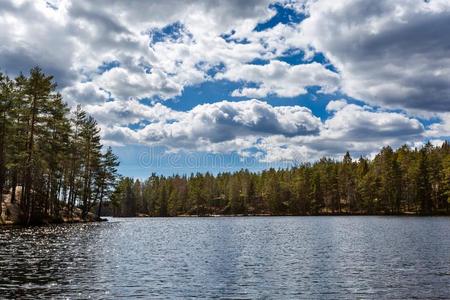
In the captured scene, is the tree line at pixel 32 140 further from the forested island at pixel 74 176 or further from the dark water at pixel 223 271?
the dark water at pixel 223 271

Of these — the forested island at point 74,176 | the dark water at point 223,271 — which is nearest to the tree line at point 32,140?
the forested island at point 74,176

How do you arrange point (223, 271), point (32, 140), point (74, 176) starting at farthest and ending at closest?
point (74, 176), point (32, 140), point (223, 271)

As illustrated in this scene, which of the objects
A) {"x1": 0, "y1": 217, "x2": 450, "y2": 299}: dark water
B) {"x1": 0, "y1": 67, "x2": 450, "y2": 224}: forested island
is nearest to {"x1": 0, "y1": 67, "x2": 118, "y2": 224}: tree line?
{"x1": 0, "y1": 67, "x2": 450, "y2": 224}: forested island

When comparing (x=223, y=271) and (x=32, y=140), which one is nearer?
(x=223, y=271)

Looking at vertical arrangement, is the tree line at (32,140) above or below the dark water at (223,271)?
above

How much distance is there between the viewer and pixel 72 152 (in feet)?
299

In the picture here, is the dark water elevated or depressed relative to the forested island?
depressed

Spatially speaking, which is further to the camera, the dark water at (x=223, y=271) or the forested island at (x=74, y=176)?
the forested island at (x=74, y=176)

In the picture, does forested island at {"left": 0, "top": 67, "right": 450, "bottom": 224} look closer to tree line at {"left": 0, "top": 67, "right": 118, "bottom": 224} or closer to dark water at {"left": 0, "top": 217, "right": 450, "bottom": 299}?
tree line at {"left": 0, "top": 67, "right": 118, "bottom": 224}

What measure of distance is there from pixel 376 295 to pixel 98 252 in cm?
2511

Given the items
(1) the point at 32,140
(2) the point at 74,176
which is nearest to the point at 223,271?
(1) the point at 32,140

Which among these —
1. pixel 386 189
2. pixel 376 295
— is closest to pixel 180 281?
pixel 376 295

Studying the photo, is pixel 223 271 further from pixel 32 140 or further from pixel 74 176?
pixel 74 176

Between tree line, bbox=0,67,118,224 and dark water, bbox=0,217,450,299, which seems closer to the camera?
dark water, bbox=0,217,450,299
